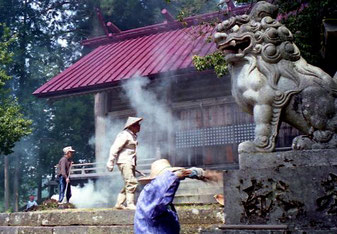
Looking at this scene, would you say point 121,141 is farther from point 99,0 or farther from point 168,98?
point 99,0

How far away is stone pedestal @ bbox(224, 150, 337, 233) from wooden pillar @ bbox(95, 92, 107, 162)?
1061cm

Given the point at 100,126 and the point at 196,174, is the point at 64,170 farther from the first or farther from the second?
the point at 196,174

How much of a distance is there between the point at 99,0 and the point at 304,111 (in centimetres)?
2186

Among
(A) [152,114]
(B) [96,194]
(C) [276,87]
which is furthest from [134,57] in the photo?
(C) [276,87]

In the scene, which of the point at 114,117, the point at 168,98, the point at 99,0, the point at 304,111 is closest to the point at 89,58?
the point at 114,117

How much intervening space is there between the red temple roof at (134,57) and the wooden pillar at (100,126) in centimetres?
95

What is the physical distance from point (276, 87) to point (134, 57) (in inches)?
423

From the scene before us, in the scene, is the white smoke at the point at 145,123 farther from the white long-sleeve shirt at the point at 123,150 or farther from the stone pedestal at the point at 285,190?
the stone pedestal at the point at 285,190

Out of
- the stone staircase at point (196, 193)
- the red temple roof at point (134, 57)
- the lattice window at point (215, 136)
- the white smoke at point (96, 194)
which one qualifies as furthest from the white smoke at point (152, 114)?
the stone staircase at point (196, 193)

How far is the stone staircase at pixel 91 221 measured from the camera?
6294 mm

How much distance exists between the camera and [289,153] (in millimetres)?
4387

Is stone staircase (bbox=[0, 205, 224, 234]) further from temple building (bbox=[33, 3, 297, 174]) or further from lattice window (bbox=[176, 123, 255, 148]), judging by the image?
lattice window (bbox=[176, 123, 255, 148])

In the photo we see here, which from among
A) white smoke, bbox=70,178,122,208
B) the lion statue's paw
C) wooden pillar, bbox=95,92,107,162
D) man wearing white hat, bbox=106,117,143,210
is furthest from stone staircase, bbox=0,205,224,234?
white smoke, bbox=70,178,122,208

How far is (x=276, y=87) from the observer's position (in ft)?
15.2
